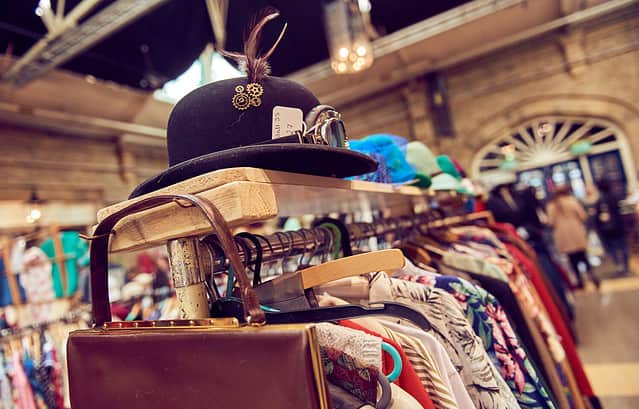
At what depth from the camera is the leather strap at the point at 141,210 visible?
19.2 inches

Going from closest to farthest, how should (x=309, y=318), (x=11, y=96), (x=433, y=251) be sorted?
(x=309, y=318) < (x=433, y=251) < (x=11, y=96)

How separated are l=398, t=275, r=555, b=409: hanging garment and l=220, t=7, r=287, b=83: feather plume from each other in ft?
1.94

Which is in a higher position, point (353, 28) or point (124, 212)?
point (353, 28)

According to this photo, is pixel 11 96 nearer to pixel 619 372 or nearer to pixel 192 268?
pixel 192 268

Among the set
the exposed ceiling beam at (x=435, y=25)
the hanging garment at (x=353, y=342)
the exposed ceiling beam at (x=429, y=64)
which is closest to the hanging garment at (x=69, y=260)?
the hanging garment at (x=353, y=342)

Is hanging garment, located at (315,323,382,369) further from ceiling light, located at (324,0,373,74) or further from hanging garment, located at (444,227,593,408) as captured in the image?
ceiling light, located at (324,0,373,74)

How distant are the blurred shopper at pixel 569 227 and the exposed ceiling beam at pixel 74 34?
4905 millimetres

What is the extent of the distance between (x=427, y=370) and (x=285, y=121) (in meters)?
0.49

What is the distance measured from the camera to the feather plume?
66cm

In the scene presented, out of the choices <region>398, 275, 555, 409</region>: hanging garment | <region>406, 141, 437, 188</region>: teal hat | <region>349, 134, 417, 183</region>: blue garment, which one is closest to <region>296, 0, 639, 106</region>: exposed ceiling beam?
<region>406, 141, 437, 188</region>: teal hat

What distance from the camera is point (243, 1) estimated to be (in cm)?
97

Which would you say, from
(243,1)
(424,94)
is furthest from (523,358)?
(424,94)

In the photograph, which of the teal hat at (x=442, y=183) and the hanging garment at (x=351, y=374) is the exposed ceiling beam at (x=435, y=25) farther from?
the hanging garment at (x=351, y=374)

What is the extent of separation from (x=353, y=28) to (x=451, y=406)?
3799 mm
